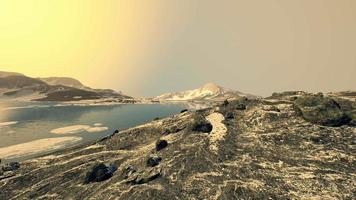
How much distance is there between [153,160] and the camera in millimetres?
63594

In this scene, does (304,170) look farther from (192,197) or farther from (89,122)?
(89,122)

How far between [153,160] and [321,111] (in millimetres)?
35889

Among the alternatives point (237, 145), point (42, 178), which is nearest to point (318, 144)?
point (237, 145)

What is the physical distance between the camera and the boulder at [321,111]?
234ft

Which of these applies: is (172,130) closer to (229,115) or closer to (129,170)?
(229,115)

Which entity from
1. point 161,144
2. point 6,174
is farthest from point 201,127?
point 6,174

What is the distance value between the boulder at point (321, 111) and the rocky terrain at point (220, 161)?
20 cm

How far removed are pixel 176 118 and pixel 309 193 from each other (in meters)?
44.6

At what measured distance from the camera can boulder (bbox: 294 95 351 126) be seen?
71.4 metres

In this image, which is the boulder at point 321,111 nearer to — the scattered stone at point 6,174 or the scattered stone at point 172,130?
the scattered stone at point 172,130

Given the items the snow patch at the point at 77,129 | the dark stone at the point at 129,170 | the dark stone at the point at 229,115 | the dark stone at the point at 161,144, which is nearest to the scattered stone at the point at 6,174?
the dark stone at the point at 129,170

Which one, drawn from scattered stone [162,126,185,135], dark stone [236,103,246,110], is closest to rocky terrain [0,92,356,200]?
scattered stone [162,126,185,135]

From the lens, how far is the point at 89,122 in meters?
171

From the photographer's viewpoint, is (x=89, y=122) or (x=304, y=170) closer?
(x=304, y=170)
